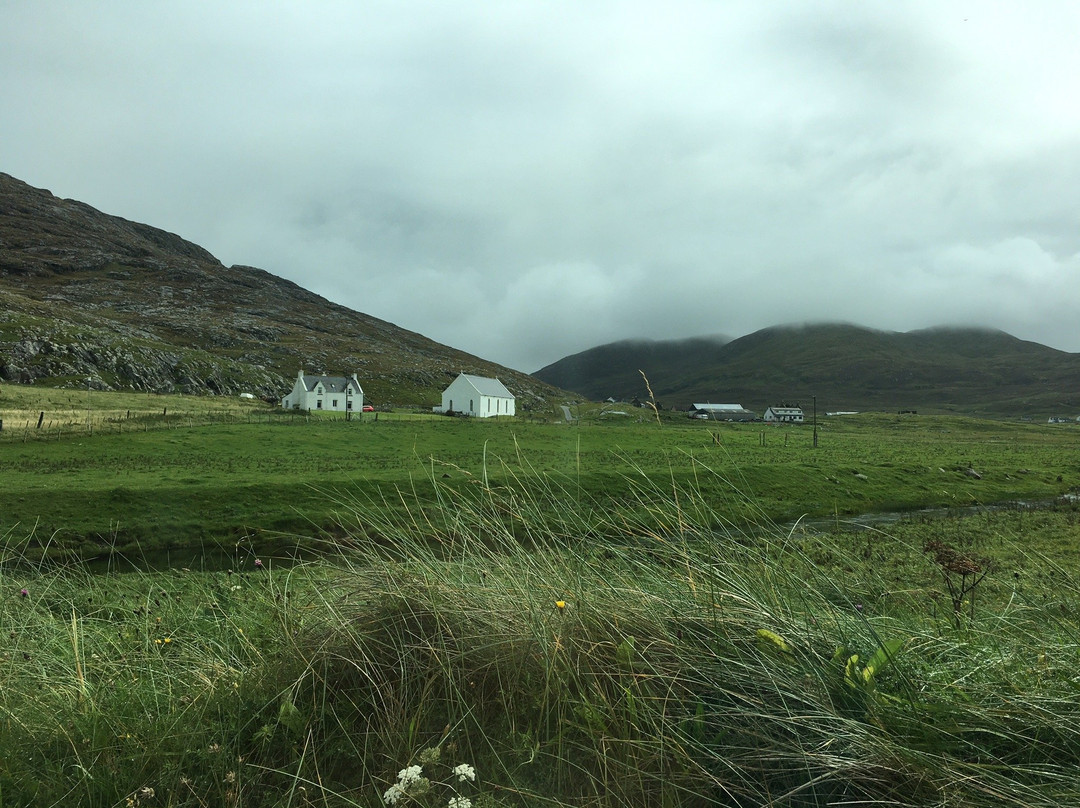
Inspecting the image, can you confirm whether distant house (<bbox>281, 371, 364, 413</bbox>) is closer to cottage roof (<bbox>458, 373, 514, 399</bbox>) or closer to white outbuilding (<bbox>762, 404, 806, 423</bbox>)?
cottage roof (<bbox>458, 373, 514, 399</bbox>)

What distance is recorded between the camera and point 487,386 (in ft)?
300

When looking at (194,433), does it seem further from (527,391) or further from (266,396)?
(527,391)

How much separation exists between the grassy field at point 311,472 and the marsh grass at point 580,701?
1.16m

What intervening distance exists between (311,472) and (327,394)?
65403 mm

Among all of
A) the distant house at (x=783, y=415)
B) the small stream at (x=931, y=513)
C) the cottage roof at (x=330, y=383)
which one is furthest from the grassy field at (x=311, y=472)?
the distant house at (x=783, y=415)

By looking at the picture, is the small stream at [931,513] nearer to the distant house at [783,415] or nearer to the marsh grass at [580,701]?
the marsh grass at [580,701]

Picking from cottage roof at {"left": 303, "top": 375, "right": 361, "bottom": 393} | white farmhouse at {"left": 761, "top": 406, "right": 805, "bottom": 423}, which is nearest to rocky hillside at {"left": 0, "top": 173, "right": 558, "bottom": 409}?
cottage roof at {"left": 303, "top": 375, "right": 361, "bottom": 393}

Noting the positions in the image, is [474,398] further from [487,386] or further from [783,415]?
[783,415]

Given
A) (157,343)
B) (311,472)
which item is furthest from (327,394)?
(311,472)

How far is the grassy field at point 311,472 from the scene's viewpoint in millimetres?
17234

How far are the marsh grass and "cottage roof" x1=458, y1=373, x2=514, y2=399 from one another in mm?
84447

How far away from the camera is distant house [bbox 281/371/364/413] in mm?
86188

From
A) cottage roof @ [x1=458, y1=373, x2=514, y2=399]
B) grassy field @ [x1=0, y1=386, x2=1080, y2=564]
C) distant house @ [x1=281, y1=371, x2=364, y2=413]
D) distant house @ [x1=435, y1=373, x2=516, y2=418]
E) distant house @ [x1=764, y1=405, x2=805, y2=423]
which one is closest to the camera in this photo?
grassy field @ [x1=0, y1=386, x2=1080, y2=564]

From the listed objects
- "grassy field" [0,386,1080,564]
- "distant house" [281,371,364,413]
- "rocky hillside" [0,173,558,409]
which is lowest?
"grassy field" [0,386,1080,564]
